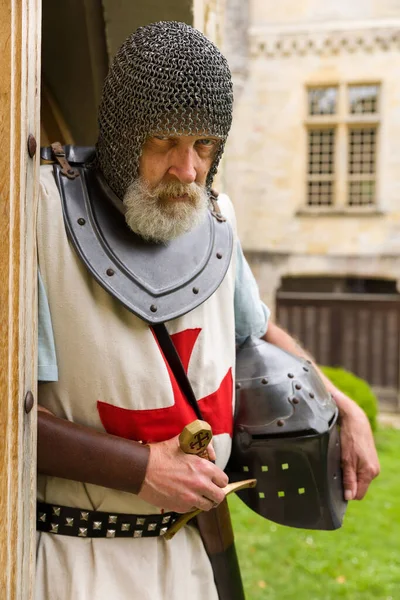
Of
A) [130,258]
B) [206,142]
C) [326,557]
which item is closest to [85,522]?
[130,258]

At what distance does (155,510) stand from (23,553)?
363 mm

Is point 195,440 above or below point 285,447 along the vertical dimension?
above

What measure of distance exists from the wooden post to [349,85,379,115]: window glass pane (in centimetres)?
1184

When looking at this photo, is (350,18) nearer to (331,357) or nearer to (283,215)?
(283,215)

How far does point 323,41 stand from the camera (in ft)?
39.0

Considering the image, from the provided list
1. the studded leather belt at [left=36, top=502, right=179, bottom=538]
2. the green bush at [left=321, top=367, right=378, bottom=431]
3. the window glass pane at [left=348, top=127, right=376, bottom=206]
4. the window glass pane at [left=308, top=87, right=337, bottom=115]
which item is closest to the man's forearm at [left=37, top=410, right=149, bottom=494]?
the studded leather belt at [left=36, top=502, right=179, bottom=538]

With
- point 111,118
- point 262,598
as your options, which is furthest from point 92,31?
point 262,598

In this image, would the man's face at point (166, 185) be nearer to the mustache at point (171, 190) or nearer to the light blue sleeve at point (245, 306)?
the mustache at point (171, 190)

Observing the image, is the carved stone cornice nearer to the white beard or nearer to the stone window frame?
the stone window frame

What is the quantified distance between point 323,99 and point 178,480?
11.9 metres

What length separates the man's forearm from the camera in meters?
1.16

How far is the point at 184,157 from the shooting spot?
4.06 ft

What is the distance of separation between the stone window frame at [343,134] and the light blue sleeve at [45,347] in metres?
11.2

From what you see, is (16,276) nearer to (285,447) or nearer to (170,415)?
(170,415)
